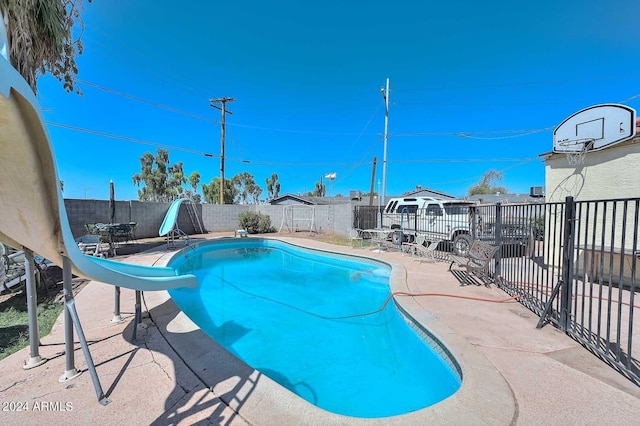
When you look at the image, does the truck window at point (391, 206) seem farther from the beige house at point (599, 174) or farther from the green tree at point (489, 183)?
the green tree at point (489, 183)

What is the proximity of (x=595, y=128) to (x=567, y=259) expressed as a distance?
4.76 meters

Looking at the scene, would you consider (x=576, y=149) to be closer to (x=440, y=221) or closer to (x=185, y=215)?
(x=440, y=221)

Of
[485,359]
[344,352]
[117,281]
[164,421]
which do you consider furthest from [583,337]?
[117,281]

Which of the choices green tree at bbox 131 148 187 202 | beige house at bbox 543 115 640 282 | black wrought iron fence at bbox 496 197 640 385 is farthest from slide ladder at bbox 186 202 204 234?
green tree at bbox 131 148 187 202

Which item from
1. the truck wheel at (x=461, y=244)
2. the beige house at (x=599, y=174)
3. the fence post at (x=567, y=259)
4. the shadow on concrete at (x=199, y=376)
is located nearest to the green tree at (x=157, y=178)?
the truck wheel at (x=461, y=244)

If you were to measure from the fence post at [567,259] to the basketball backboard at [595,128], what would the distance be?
4031 mm

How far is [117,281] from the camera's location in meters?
2.75

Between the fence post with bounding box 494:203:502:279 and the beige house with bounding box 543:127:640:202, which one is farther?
the fence post with bounding box 494:203:502:279

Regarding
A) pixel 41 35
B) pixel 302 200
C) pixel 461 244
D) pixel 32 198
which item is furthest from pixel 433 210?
pixel 302 200

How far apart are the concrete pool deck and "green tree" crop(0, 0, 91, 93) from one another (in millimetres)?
4152

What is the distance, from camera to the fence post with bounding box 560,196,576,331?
3277mm

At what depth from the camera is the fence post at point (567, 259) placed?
328cm

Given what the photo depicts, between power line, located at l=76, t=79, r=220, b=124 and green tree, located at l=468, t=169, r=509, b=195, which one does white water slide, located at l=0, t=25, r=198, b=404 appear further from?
green tree, located at l=468, t=169, r=509, b=195

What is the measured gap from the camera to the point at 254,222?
1772cm
